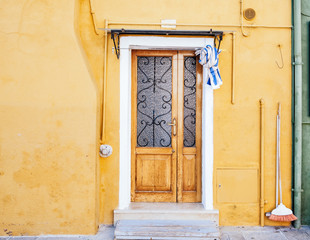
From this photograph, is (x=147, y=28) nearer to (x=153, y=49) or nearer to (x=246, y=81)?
(x=153, y=49)

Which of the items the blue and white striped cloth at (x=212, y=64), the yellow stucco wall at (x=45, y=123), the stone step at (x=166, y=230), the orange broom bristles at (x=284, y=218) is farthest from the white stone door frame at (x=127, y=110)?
the orange broom bristles at (x=284, y=218)

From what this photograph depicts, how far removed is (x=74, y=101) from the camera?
14.7 feet

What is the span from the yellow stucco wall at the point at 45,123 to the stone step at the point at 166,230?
0.50 m

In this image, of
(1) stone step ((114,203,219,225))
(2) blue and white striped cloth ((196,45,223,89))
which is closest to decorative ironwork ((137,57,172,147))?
(2) blue and white striped cloth ((196,45,223,89))

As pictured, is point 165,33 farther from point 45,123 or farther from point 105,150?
point 45,123

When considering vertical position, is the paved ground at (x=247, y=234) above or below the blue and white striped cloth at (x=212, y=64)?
below

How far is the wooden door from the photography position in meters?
5.06

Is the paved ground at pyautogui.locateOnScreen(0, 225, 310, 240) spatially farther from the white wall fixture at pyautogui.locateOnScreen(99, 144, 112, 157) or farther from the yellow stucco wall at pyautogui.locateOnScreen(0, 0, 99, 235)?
the white wall fixture at pyautogui.locateOnScreen(99, 144, 112, 157)

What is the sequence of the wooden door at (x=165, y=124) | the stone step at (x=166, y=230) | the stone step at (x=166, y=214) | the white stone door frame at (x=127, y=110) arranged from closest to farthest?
the stone step at (x=166, y=230)
the stone step at (x=166, y=214)
the white stone door frame at (x=127, y=110)
the wooden door at (x=165, y=124)

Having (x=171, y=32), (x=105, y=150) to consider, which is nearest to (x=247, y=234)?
(x=105, y=150)

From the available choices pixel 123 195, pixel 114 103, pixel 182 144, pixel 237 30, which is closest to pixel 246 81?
pixel 237 30

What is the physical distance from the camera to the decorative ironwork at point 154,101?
5078mm

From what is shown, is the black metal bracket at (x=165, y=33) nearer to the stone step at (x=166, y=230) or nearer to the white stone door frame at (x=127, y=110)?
the white stone door frame at (x=127, y=110)

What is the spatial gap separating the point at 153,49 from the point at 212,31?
102 cm
